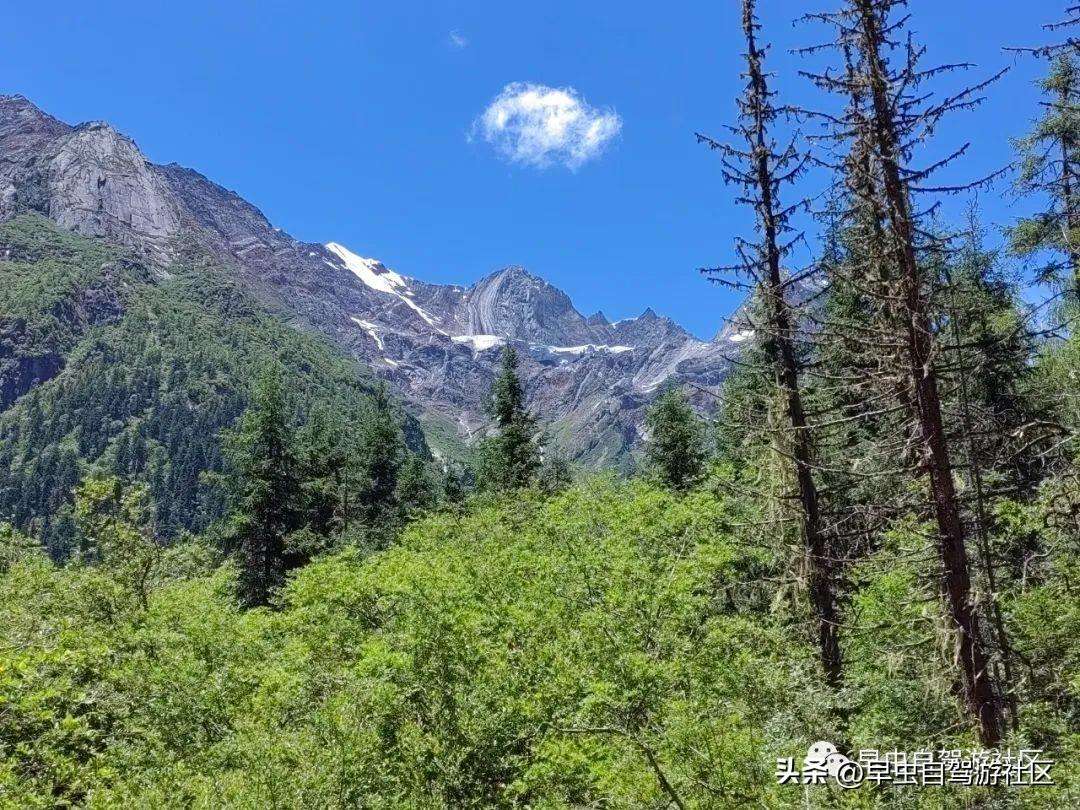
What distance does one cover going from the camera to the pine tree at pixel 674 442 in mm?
40688

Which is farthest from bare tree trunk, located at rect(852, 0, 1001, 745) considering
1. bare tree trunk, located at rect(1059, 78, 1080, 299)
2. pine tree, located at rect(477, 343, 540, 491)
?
pine tree, located at rect(477, 343, 540, 491)

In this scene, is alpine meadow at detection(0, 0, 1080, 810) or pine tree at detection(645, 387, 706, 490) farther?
pine tree at detection(645, 387, 706, 490)

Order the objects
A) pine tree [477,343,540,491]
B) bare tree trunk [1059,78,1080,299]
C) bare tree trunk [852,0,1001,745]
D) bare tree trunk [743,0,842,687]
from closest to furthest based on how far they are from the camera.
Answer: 1. bare tree trunk [852,0,1001,745]
2. bare tree trunk [743,0,842,687]
3. bare tree trunk [1059,78,1080,299]
4. pine tree [477,343,540,491]

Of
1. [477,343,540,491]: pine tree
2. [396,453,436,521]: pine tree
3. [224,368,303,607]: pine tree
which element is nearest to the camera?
[224,368,303,607]: pine tree

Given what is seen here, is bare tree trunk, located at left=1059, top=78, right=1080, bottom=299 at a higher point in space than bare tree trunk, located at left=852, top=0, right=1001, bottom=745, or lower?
higher

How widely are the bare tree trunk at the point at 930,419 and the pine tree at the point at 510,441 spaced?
31615mm

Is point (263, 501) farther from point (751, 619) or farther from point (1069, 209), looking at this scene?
point (1069, 209)

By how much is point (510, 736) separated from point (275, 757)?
409cm

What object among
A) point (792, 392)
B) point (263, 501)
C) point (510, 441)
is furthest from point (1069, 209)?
point (263, 501)

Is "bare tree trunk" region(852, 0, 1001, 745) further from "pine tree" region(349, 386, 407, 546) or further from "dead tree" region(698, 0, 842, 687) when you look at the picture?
"pine tree" region(349, 386, 407, 546)

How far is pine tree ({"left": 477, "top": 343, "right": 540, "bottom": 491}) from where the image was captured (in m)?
41.5

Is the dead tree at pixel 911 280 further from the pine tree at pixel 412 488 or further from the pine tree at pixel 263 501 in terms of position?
the pine tree at pixel 412 488

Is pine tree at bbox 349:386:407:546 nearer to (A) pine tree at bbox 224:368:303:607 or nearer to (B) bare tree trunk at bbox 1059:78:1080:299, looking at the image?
(A) pine tree at bbox 224:368:303:607

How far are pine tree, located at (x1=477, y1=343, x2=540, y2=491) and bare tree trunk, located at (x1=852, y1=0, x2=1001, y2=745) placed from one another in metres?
31.6
